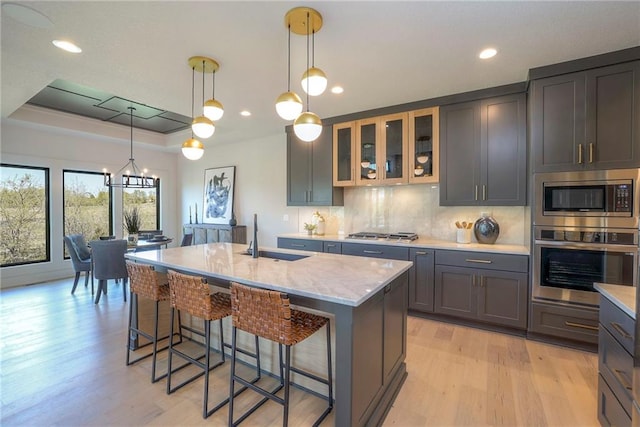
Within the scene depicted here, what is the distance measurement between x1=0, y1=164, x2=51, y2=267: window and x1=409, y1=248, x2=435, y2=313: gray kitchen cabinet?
6.14 metres

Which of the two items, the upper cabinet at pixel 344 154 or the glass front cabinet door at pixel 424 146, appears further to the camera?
the upper cabinet at pixel 344 154

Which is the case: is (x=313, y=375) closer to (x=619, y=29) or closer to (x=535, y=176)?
(x=535, y=176)

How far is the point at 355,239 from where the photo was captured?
387cm

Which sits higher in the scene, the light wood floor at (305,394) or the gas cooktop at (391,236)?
the gas cooktop at (391,236)

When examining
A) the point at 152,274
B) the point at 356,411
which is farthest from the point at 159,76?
the point at 356,411

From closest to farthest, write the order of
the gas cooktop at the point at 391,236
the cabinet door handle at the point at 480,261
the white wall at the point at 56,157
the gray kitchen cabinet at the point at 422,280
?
1. the cabinet door handle at the point at 480,261
2. the gray kitchen cabinet at the point at 422,280
3. the gas cooktop at the point at 391,236
4. the white wall at the point at 56,157

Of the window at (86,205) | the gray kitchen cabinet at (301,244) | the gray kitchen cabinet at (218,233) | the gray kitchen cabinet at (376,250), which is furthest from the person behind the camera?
the gray kitchen cabinet at (218,233)

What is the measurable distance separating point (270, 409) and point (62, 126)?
566 cm

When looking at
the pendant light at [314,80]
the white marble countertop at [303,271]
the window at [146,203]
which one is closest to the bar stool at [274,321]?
the white marble countertop at [303,271]

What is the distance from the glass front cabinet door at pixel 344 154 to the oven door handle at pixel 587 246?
2272 millimetres

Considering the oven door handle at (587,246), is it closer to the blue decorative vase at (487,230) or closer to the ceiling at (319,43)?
the blue decorative vase at (487,230)

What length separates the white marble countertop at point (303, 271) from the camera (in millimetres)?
1612

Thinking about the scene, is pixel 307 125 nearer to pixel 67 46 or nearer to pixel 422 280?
pixel 67 46

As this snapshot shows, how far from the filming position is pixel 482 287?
10.1 feet
